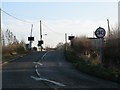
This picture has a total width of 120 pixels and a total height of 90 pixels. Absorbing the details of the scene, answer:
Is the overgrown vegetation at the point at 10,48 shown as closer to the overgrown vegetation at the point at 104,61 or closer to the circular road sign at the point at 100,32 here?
the overgrown vegetation at the point at 104,61

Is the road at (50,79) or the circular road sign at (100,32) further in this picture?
the circular road sign at (100,32)

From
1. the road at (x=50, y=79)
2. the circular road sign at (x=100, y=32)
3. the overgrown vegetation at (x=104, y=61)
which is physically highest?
the circular road sign at (x=100, y=32)

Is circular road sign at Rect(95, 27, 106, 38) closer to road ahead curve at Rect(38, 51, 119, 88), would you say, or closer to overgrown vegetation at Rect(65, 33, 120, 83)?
overgrown vegetation at Rect(65, 33, 120, 83)

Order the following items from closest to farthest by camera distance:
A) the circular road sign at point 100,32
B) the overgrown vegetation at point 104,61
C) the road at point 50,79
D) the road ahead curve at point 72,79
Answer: the road ahead curve at point 72,79
the road at point 50,79
the overgrown vegetation at point 104,61
the circular road sign at point 100,32

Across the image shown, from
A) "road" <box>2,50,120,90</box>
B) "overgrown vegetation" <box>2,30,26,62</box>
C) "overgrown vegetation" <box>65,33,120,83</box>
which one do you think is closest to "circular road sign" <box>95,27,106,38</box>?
"overgrown vegetation" <box>65,33,120,83</box>

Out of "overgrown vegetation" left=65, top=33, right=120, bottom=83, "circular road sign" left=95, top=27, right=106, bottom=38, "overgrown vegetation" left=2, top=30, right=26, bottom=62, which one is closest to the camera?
"overgrown vegetation" left=65, top=33, right=120, bottom=83

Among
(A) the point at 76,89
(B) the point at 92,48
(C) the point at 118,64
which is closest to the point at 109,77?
(A) the point at 76,89

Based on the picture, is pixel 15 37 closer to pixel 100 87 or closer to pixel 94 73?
pixel 94 73

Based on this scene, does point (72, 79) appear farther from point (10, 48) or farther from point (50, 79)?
point (10, 48)

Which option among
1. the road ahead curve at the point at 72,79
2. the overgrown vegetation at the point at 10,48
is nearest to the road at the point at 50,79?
the road ahead curve at the point at 72,79

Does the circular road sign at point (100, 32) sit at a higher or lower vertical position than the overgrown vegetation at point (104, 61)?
higher

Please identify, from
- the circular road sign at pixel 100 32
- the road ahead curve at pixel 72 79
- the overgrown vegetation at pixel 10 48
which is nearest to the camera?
the road ahead curve at pixel 72 79

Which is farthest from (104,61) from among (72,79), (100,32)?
(72,79)

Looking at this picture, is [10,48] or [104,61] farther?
[10,48]
